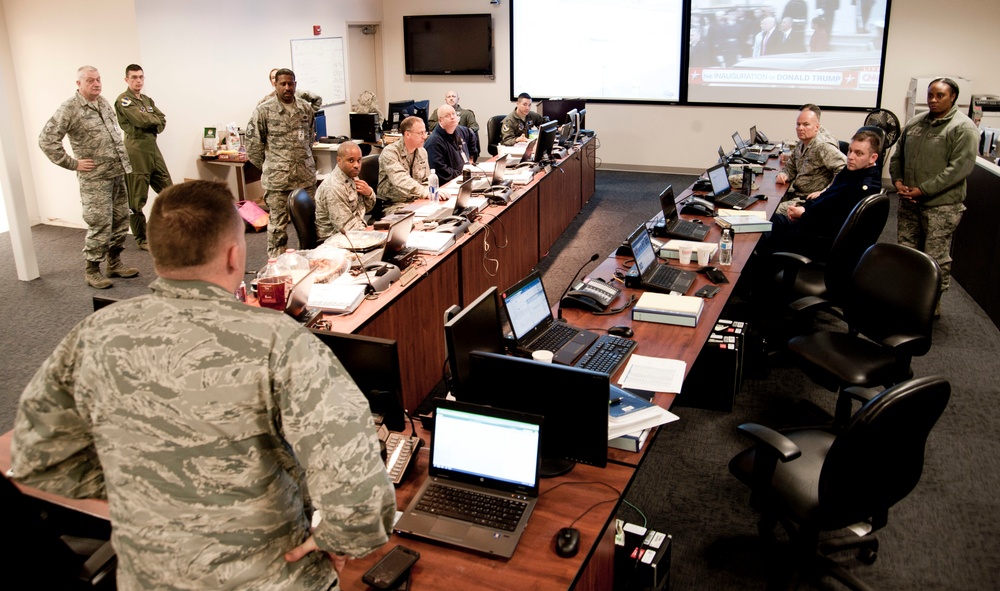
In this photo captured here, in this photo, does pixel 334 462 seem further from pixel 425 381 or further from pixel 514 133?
pixel 514 133

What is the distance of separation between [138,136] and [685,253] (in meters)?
4.92

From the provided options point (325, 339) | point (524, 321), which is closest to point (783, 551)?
point (524, 321)

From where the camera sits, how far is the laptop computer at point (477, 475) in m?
2.17

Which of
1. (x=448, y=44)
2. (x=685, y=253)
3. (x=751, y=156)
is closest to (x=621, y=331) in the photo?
(x=685, y=253)

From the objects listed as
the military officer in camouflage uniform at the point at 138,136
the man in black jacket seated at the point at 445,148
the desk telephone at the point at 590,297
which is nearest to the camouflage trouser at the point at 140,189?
the military officer in camouflage uniform at the point at 138,136

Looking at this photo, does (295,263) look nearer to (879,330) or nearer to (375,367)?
(375,367)

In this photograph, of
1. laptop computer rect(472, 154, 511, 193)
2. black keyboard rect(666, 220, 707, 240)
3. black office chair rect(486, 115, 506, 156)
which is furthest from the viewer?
black office chair rect(486, 115, 506, 156)

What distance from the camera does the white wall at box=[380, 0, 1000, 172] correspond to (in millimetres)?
9117

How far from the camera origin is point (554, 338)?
11.2 ft

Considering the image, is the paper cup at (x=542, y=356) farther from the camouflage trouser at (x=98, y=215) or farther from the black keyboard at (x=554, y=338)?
the camouflage trouser at (x=98, y=215)

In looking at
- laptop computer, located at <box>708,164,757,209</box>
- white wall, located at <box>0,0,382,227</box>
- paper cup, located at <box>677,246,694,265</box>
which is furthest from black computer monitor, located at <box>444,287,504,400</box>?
white wall, located at <box>0,0,382,227</box>

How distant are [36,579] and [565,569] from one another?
4.16ft

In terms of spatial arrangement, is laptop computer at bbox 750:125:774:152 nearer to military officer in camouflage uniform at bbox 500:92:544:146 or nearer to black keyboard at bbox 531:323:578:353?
military officer in camouflage uniform at bbox 500:92:544:146

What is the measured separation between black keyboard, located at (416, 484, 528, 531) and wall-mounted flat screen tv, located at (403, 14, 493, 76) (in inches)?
378
